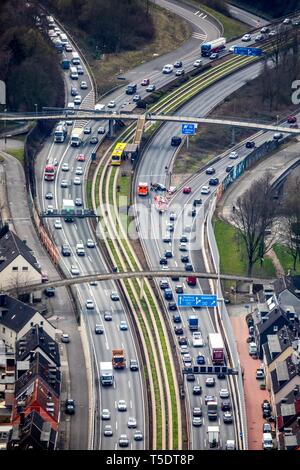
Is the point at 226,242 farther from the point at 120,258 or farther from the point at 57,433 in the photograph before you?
the point at 57,433

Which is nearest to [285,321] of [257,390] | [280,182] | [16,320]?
[257,390]

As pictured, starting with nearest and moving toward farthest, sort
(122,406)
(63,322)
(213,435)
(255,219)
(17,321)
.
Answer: (213,435), (122,406), (17,321), (63,322), (255,219)

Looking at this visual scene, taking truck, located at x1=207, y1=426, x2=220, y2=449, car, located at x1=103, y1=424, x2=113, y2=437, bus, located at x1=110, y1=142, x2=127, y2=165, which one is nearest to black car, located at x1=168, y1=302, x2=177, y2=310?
truck, located at x1=207, y1=426, x2=220, y2=449

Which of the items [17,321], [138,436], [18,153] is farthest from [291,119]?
[138,436]

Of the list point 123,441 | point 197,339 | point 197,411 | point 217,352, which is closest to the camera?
point 123,441

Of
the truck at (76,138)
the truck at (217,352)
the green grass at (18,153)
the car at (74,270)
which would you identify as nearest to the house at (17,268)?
the car at (74,270)

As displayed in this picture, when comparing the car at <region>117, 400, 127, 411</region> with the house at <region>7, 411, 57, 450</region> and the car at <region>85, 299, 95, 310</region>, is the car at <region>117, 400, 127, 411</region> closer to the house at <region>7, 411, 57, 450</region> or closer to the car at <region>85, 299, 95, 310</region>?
the house at <region>7, 411, 57, 450</region>

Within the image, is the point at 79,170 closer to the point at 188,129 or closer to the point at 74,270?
the point at 188,129
